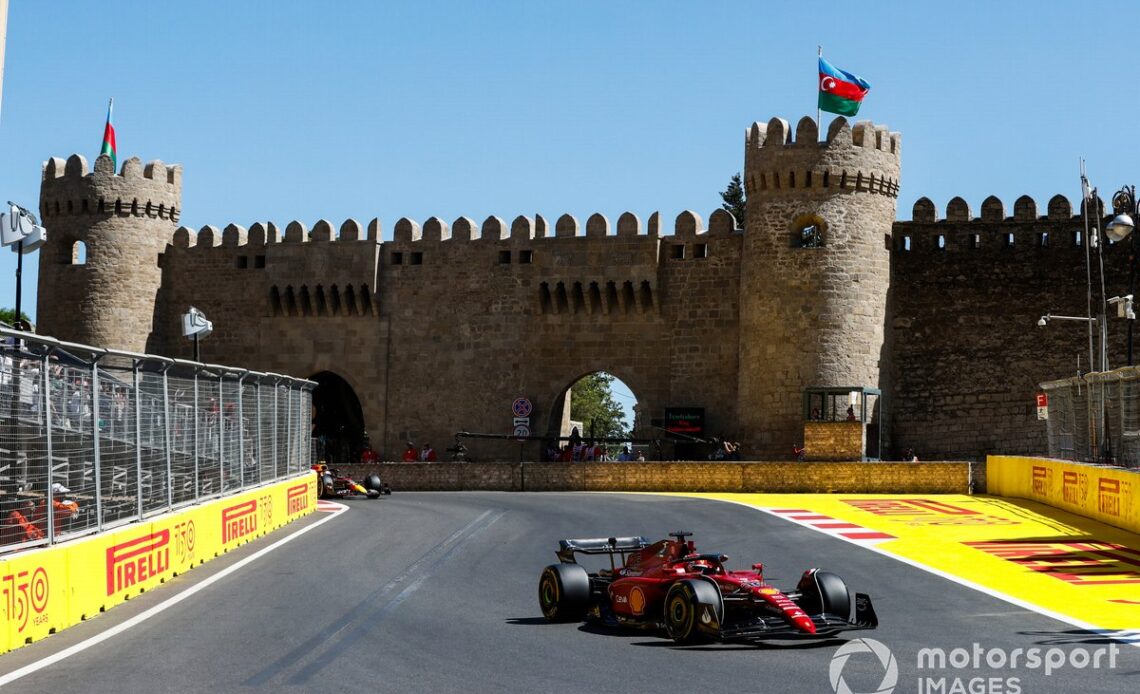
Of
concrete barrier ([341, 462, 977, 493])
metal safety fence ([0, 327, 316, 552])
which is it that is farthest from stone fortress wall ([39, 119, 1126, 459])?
metal safety fence ([0, 327, 316, 552])

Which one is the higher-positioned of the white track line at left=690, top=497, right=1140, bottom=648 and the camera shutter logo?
the camera shutter logo

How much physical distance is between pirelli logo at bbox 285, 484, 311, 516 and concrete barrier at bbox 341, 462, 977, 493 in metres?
9.55

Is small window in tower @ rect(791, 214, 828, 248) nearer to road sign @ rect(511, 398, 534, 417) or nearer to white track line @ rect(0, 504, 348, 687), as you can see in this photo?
road sign @ rect(511, 398, 534, 417)

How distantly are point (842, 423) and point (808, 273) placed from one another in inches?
193

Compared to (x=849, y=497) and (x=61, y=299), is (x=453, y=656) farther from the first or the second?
(x=61, y=299)

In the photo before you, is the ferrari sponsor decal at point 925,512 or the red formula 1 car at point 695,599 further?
the ferrari sponsor decal at point 925,512

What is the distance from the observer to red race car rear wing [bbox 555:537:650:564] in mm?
14039

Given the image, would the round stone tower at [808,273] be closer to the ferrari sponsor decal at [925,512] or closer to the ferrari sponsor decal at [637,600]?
the ferrari sponsor decal at [925,512]

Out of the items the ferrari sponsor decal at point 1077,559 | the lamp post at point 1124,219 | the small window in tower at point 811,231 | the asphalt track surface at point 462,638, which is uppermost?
the small window in tower at point 811,231

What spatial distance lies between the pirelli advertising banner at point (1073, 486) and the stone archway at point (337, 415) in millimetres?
22771

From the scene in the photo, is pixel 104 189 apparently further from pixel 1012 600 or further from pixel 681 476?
pixel 1012 600

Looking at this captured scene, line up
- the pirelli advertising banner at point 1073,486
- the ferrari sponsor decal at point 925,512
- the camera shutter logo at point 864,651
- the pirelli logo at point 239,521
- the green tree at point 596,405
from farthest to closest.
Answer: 1. the green tree at point 596,405
2. the ferrari sponsor decal at point 925,512
3. the pirelli advertising banner at point 1073,486
4. the pirelli logo at point 239,521
5. the camera shutter logo at point 864,651

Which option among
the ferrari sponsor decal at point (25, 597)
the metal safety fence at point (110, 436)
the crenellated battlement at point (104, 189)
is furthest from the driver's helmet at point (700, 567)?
the crenellated battlement at point (104, 189)

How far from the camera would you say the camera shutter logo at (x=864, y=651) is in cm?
994
